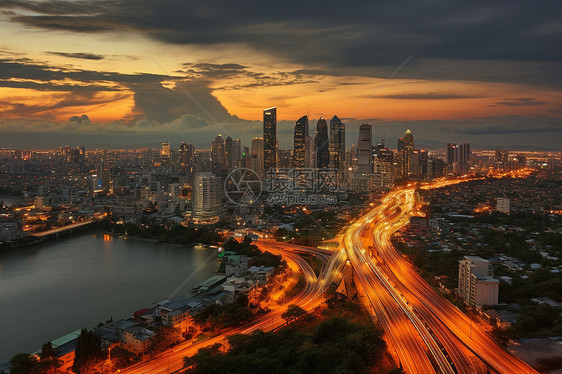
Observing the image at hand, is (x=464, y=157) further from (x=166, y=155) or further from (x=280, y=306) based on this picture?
(x=280, y=306)

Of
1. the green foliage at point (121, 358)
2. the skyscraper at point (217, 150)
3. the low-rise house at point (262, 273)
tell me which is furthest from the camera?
the skyscraper at point (217, 150)

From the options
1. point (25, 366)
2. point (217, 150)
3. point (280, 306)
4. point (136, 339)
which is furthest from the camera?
point (217, 150)

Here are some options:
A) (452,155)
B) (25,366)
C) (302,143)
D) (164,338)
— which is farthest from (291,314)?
(452,155)

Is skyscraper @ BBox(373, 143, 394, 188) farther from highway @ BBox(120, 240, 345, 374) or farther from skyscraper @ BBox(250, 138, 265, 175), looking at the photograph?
highway @ BBox(120, 240, 345, 374)

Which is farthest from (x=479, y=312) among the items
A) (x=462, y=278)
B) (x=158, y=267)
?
(x=158, y=267)

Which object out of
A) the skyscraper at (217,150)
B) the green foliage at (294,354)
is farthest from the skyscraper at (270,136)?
the green foliage at (294,354)

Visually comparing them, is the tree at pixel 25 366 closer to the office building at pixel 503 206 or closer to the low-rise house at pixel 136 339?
the low-rise house at pixel 136 339
